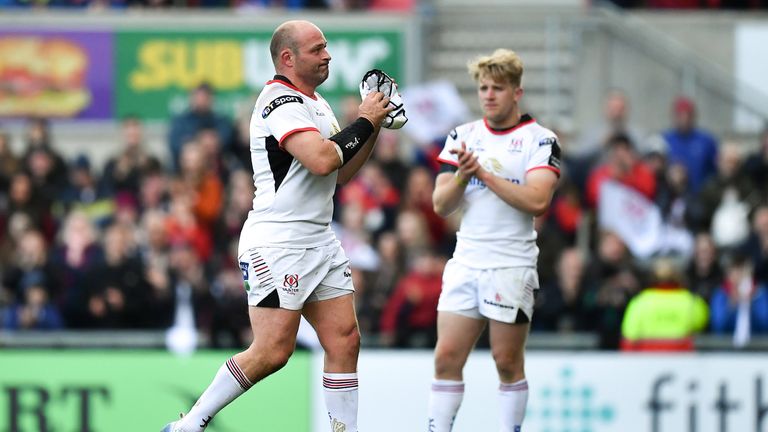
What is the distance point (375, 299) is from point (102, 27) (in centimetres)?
683

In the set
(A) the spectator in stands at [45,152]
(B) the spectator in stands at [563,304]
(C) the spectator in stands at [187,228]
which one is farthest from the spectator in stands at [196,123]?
(B) the spectator in stands at [563,304]

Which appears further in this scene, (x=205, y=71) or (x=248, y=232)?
(x=205, y=71)

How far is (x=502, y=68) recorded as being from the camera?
403 inches

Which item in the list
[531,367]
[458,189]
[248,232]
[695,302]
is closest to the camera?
[248,232]

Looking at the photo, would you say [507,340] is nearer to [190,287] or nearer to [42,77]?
[190,287]

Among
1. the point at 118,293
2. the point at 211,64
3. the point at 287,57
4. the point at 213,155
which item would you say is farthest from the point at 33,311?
the point at 287,57

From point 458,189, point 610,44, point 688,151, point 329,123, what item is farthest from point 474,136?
point 610,44

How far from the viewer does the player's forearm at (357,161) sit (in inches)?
370

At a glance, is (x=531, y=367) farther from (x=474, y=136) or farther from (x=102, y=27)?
(x=102, y=27)

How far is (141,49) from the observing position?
20438 mm

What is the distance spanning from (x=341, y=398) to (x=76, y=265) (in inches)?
295

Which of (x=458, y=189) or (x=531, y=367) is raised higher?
(x=458, y=189)

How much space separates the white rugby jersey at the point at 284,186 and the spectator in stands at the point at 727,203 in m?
8.20

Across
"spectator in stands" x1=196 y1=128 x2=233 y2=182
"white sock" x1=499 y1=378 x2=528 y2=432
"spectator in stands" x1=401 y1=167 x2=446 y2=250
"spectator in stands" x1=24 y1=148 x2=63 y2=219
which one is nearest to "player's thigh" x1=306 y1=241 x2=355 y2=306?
"white sock" x1=499 y1=378 x2=528 y2=432
